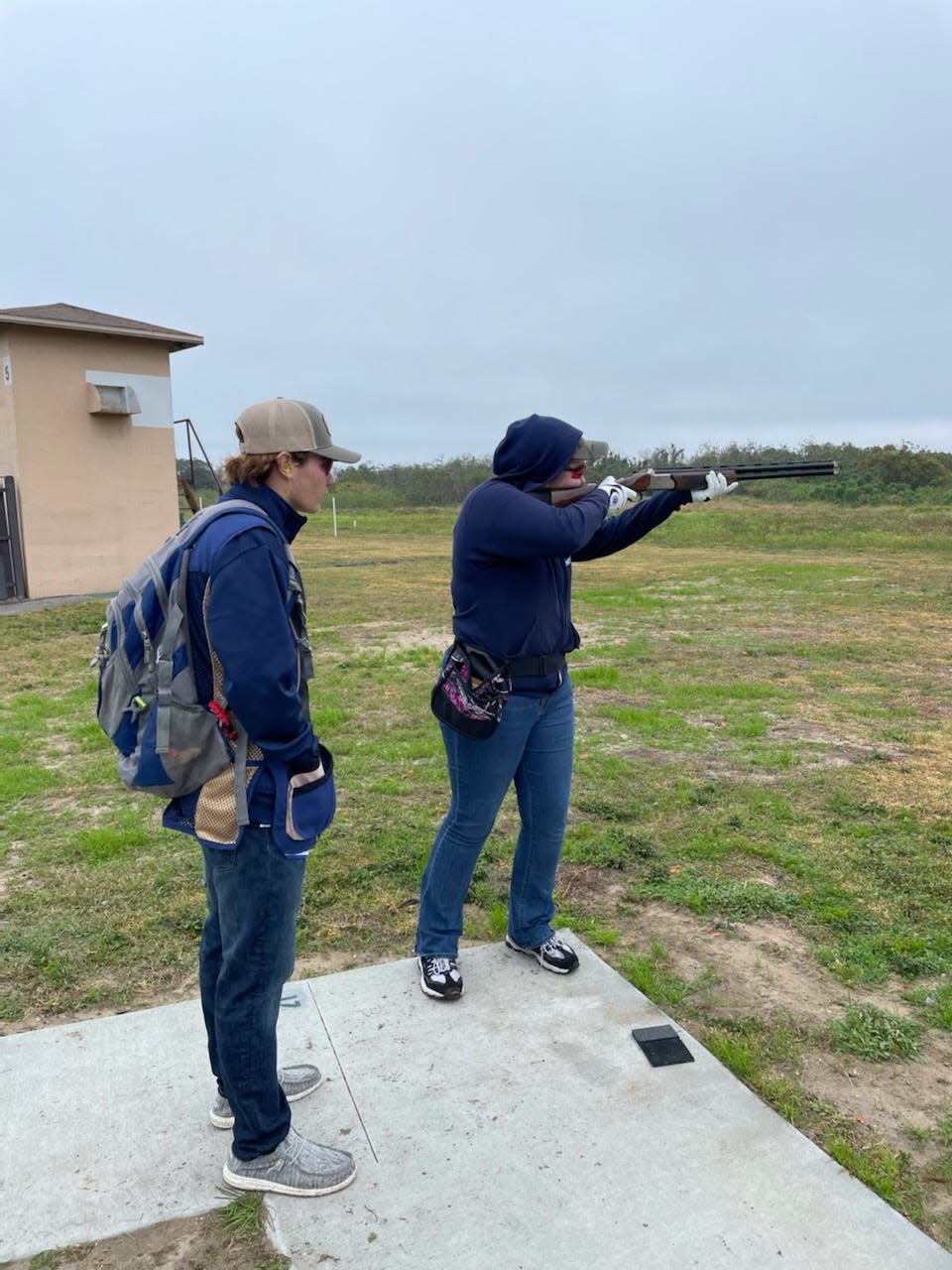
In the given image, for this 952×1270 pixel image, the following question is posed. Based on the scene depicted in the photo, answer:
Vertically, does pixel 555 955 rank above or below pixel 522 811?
below

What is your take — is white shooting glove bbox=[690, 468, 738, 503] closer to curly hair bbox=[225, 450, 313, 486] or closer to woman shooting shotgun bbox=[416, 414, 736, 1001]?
woman shooting shotgun bbox=[416, 414, 736, 1001]

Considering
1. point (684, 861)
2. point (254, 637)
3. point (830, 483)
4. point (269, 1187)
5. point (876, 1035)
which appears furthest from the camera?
point (830, 483)

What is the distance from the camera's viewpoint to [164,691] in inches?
78.4

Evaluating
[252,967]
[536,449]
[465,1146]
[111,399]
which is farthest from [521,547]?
[111,399]

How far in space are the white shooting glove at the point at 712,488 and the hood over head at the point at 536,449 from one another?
85 cm

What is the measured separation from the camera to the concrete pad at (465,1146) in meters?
2.09

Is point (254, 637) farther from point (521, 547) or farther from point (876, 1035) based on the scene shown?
point (876, 1035)

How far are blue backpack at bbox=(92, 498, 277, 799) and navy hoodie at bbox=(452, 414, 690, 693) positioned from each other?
962 millimetres

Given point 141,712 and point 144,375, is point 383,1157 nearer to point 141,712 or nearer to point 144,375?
point 141,712

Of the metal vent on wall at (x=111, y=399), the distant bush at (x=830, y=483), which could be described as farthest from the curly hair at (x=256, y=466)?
the distant bush at (x=830, y=483)

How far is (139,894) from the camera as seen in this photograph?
3945mm

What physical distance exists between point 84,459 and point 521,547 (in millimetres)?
14196

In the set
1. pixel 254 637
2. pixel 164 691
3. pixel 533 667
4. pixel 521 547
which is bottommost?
pixel 533 667

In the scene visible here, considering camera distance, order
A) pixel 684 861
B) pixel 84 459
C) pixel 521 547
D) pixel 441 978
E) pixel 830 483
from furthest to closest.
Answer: pixel 830 483 < pixel 84 459 < pixel 684 861 < pixel 441 978 < pixel 521 547
